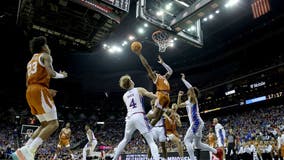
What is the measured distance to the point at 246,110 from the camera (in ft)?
108

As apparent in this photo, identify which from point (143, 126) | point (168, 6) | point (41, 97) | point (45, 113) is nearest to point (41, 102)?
point (41, 97)

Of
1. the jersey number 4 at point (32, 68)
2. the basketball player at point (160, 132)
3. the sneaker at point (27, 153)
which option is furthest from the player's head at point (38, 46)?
the basketball player at point (160, 132)

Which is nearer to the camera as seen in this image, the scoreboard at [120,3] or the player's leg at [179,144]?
the player's leg at [179,144]

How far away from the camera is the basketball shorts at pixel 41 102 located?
160 inches

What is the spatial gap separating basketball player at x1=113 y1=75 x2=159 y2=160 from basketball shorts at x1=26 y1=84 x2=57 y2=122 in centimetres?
154

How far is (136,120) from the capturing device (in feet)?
16.3

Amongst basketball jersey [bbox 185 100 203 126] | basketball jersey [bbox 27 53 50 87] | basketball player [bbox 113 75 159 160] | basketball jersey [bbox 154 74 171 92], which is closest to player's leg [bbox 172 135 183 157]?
basketball jersey [bbox 185 100 203 126]

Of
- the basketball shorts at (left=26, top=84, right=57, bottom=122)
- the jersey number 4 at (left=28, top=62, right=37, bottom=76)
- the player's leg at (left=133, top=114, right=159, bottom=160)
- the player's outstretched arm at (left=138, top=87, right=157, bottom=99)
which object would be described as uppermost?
the jersey number 4 at (left=28, top=62, right=37, bottom=76)

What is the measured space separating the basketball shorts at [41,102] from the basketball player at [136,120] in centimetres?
154

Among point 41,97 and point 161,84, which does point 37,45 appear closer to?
point 41,97

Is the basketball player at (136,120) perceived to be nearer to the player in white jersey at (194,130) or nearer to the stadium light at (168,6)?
the player in white jersey at (194,130)

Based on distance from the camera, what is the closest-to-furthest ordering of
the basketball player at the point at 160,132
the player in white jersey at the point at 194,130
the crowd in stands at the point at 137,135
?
the player in white jersey at the point at 194,130
the basketball player at the point at 160,132
the crowd in stands at the point at 137,135

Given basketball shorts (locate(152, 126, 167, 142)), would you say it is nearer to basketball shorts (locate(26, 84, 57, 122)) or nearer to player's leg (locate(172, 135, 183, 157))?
player's leg (locate(172, 135, 183, 157))

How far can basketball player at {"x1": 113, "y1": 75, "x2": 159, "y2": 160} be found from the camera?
16.3ft
